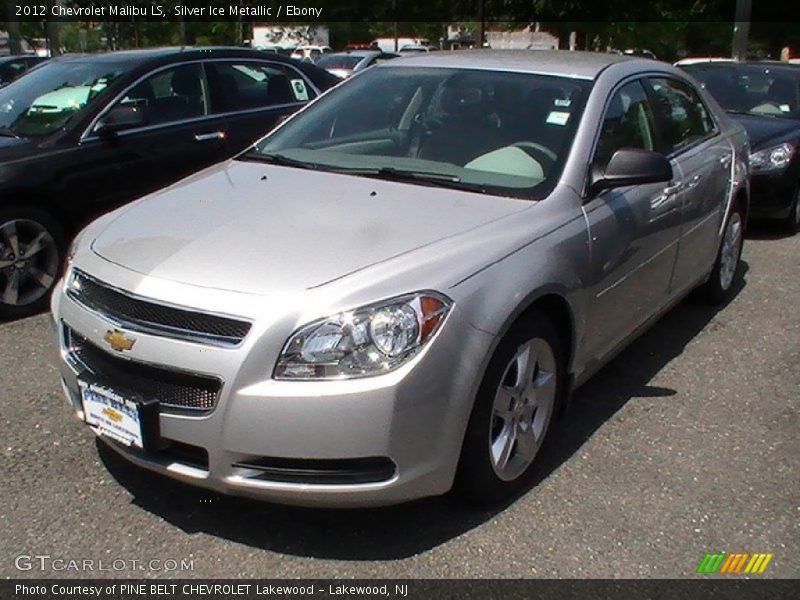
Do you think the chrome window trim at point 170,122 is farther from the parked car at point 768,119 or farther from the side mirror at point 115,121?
the parked car at point 768,119

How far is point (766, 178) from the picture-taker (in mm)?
7609

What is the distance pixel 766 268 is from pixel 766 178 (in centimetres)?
117

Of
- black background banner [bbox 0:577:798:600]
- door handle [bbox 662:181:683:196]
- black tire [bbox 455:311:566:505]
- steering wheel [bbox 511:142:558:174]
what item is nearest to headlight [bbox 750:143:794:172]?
door handle [bbox 662:181:683:196]

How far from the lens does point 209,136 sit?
6281 millimetres

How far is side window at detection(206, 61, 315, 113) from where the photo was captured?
6.48 meters

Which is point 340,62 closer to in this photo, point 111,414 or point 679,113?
point 679,113

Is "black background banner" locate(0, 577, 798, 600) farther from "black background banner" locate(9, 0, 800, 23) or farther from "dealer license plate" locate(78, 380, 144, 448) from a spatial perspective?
"black background banner" locate(9, 0, 800, 23)

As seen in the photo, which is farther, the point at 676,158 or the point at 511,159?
the point at 676,158

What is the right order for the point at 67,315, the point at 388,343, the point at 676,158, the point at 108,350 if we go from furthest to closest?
the point at 676,158 → the point at 67,315 → the point at 108,350 → the point at 388,343

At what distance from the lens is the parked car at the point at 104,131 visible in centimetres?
533

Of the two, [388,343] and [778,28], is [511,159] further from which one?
[778,28]

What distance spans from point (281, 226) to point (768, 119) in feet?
21.5

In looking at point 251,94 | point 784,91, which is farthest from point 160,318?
point 784,91

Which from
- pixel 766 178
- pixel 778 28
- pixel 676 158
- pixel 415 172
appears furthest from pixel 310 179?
pixel 778 28
